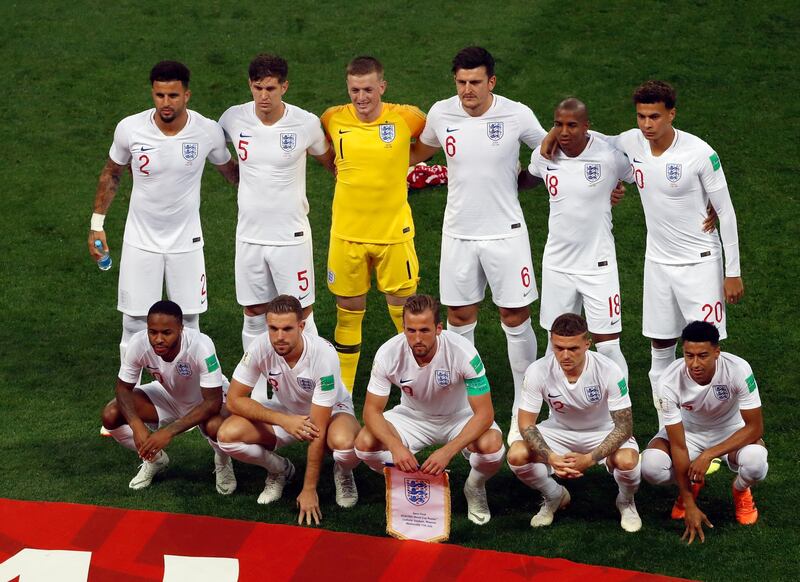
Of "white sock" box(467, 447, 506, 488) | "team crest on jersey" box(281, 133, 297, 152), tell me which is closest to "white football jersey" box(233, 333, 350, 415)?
"white sock" box(467, 447, 506, 488)

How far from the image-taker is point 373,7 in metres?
15.2

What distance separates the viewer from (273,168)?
8.41m

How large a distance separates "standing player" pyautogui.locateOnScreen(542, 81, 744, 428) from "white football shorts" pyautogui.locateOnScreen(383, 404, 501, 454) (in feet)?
3.80

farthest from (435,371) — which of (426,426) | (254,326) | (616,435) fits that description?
(254,326)

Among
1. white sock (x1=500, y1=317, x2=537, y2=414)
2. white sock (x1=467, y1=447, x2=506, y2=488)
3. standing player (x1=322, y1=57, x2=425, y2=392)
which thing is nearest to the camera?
white sock (x1=467, y1=447, x2=506, y2=488)

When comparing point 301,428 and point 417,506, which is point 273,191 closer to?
point 301,428

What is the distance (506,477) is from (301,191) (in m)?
2.30

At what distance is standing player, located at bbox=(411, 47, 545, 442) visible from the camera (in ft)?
26.9

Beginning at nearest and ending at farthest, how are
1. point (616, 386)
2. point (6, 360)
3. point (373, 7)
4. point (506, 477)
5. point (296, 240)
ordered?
point (616, 386)
point (506, 477)
point (296, 240)
point (6, 360)
point (373, 7)

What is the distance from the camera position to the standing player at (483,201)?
820 cm

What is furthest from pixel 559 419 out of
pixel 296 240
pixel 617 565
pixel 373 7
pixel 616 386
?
pixel 373 7

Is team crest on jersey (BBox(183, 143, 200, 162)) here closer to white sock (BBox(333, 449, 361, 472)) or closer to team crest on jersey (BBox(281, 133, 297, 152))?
team crest on jersey (BBox(281, 133, 297, 152))

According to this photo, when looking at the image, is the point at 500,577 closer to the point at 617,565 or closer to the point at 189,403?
the point at 617,565

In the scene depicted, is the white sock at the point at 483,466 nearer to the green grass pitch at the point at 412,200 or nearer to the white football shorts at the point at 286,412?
the green grass pitch at the point at 412,200
